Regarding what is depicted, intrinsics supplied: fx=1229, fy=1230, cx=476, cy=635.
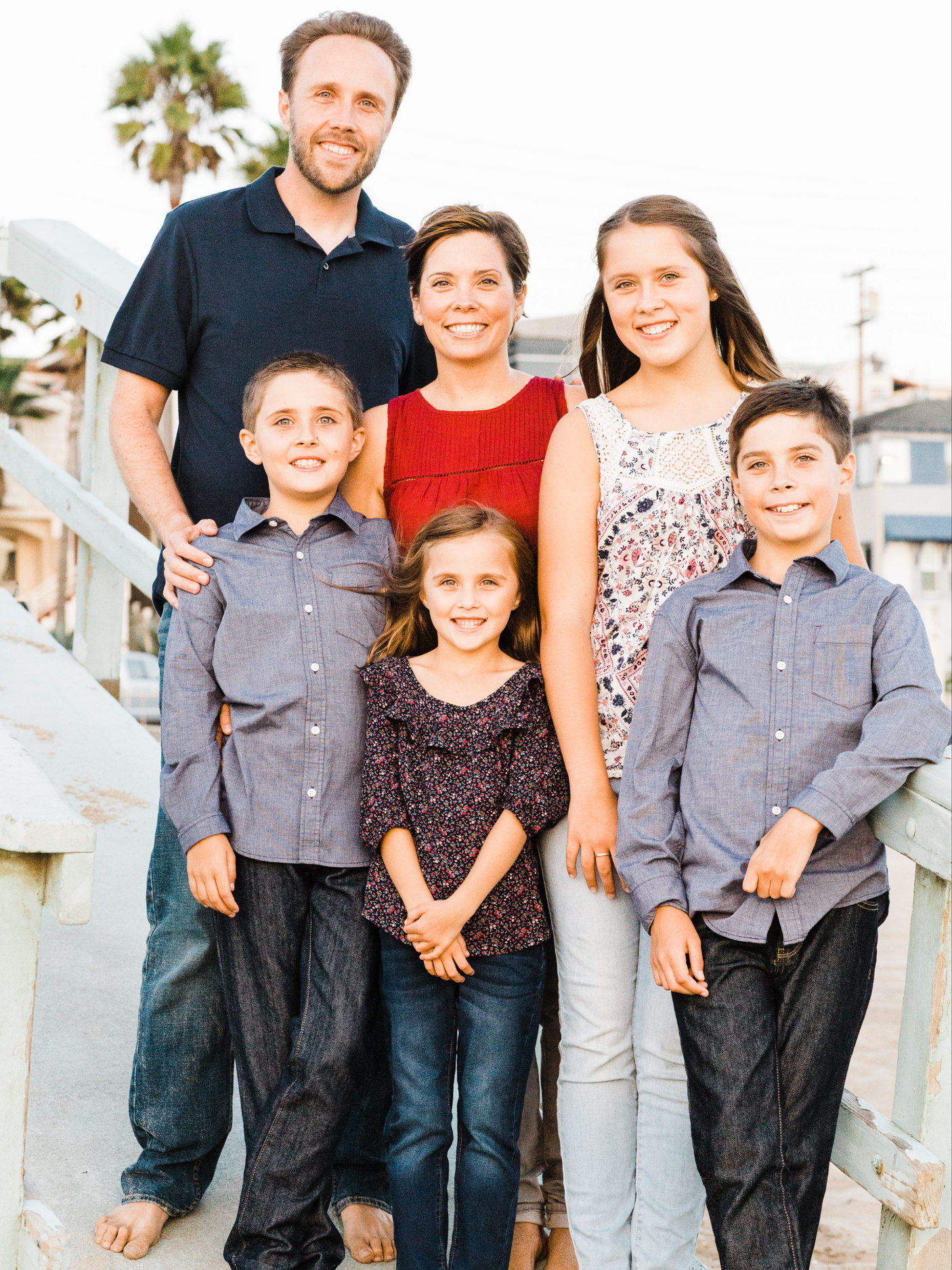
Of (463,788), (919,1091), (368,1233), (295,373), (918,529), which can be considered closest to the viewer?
(919,1091)

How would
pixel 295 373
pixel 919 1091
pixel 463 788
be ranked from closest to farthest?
pixel 919 1091 < pixel 463 788 < pixel 295 373

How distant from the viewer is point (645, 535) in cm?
215

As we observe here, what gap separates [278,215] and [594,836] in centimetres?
146

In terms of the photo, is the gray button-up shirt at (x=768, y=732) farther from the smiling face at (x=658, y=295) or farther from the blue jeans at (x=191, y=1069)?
the blue jeans at (x=191, y=1069)

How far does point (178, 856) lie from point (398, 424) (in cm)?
93

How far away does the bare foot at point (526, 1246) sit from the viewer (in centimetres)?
218

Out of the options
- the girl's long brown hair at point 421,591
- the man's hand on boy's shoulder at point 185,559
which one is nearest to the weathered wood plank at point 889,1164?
the girl's long brown hair at point 421,591

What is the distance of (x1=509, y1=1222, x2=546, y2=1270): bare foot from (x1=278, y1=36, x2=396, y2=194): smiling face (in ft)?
6.78

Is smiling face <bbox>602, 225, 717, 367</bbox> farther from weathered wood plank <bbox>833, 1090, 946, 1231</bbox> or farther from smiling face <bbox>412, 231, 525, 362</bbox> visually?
weathered wood plank <bbox>833, 1090, 946, 1231</bbox>

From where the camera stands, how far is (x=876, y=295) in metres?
41.3

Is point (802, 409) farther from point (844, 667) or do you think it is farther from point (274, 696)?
point (274, 696)

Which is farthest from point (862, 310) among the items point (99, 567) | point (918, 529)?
point (99, 567)

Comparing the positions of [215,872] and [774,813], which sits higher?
[774,813]

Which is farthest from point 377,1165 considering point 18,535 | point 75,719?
point 18,535
